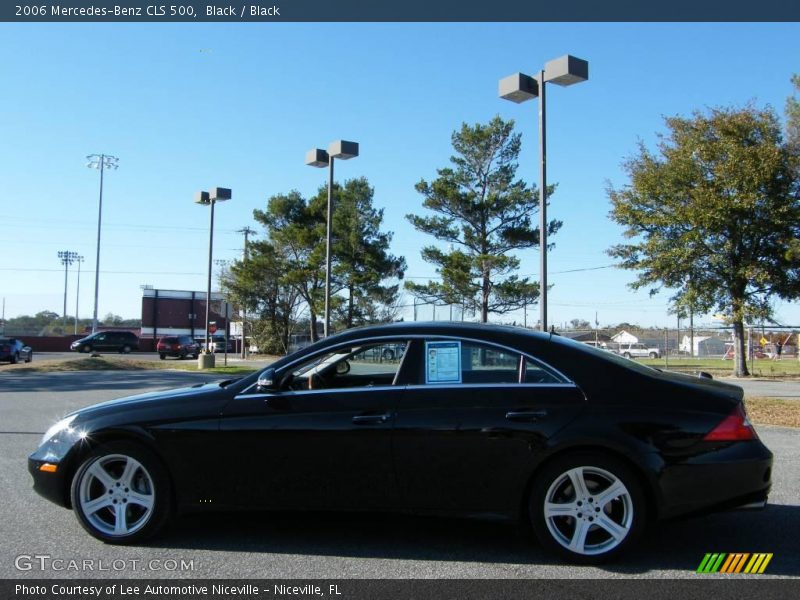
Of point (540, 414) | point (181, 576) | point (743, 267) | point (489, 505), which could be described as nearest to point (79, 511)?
point (181, 576)

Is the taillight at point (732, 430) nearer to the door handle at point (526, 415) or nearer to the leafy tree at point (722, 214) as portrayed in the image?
the door handle at point (526, 415)

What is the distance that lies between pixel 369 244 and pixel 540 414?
38.6 metres

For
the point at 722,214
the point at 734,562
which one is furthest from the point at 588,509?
the point at 722,214

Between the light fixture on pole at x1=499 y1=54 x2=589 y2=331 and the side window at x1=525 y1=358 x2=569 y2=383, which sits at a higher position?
the light fixture on pole at x1=499 y1=54 x2=589 y2=331

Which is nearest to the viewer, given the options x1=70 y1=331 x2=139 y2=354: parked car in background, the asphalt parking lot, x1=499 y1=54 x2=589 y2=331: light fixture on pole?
the asphalt parking lot

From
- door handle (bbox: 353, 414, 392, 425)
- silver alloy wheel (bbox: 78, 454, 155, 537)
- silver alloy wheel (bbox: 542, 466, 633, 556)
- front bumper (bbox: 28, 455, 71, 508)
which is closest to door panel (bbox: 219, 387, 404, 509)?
door handle (bbox: 353, 414, 392, 425)

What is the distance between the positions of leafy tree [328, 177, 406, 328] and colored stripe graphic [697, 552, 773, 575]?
3694 centimetres

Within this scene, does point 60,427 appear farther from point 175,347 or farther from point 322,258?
point 175,347

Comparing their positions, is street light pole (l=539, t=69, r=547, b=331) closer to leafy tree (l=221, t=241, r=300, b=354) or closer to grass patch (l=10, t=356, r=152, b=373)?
grass patch (l=10, t=356, r=152, b=373)

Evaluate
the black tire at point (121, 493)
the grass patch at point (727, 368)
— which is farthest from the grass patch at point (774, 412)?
the black tire at point (121, 493)

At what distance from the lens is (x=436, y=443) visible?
4.46 m

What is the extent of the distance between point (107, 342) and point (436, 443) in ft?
174

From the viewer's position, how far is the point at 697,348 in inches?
2504

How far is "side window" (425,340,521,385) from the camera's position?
4.65m
